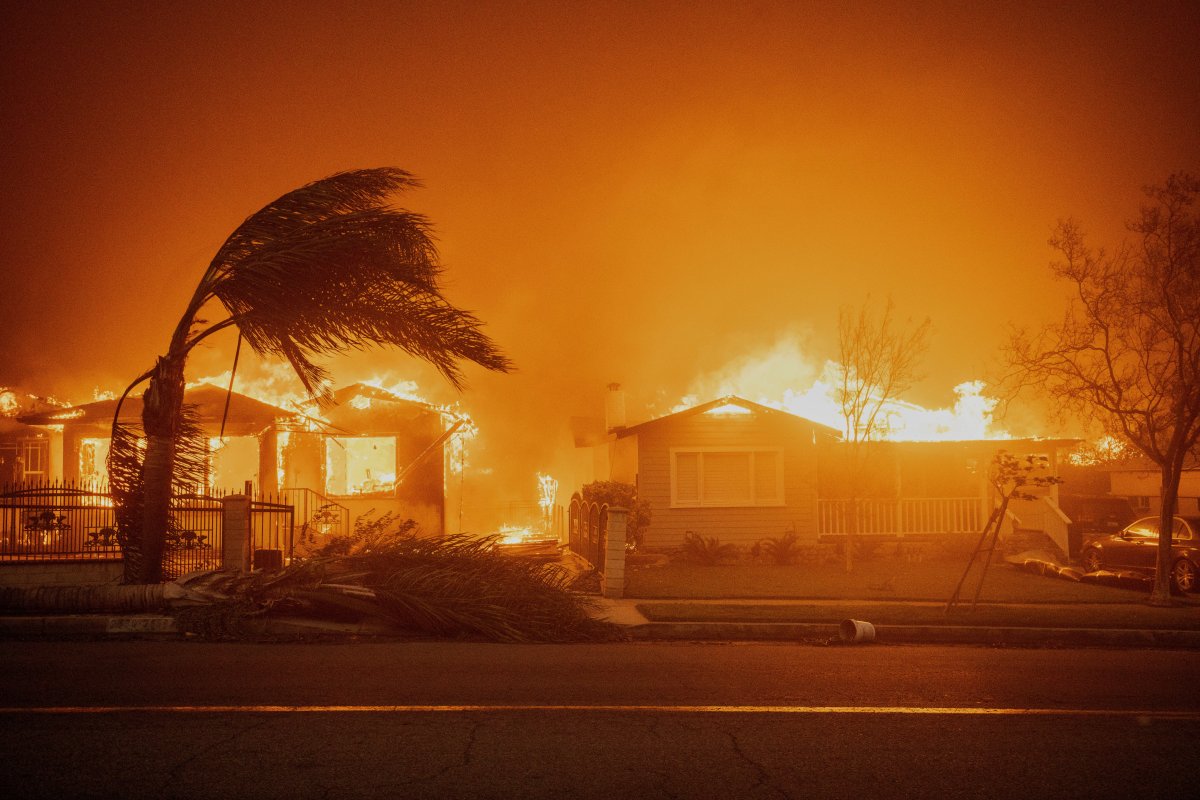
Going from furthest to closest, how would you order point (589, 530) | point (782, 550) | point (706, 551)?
point (782, 550), point (706, 551), point (589, 530)

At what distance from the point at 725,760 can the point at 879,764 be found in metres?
0.87

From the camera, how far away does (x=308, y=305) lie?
10.6 m

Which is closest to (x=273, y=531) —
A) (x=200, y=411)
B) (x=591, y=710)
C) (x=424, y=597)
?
(x=200, y=411)

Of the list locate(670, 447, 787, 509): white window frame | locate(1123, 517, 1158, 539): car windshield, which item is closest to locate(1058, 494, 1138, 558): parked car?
locate(1123, 517, 1158, 539): car windshield

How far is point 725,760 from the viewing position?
5023 millimetres

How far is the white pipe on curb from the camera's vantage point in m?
10.1

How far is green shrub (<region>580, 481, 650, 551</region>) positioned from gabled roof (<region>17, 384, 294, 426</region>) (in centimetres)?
703

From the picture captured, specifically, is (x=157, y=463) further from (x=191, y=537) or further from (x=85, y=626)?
(x=85, y=626)

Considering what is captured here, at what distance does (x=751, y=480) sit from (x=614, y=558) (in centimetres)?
890

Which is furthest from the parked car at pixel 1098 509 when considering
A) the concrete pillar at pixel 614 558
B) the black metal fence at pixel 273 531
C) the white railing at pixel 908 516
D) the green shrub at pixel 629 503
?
the black metal fence at pixel 273 531

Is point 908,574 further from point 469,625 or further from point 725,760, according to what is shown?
point 725,760

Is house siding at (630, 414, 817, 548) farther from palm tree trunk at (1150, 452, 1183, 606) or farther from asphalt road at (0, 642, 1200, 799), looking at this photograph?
asphalt road at (0, 642, 1200, 799)

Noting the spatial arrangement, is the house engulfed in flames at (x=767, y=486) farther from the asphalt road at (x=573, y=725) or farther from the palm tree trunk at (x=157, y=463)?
the asphalt road at (x=573, y=725)

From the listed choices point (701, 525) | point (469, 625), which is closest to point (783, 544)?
point (701, 525)
